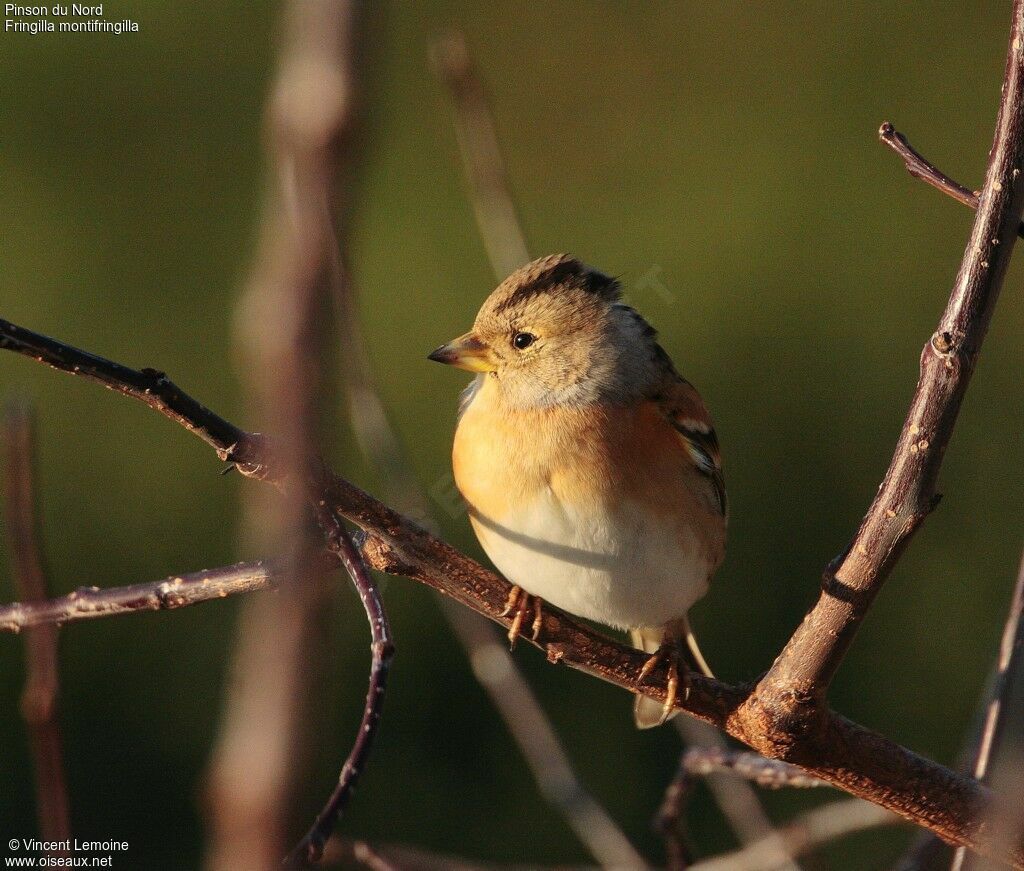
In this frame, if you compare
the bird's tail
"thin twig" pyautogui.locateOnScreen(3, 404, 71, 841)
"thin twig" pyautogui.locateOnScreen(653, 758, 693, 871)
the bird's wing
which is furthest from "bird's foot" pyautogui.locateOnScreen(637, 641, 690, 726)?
"thin twig" pyautogui.locateOnScreen(3, 404, 71, 841)

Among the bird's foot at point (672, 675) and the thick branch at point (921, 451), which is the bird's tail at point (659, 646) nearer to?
the bird's foot at point (672, 675)

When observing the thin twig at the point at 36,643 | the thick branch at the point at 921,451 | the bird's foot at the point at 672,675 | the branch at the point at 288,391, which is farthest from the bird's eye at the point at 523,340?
the branch at the point at 288,391

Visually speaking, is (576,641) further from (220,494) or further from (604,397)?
(220,494)

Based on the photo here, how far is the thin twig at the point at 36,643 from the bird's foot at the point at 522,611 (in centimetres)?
110

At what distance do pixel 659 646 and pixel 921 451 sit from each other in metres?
1.18

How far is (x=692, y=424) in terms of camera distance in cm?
288

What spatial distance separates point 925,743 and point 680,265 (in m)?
1.93

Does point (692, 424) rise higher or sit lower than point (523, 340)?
lower

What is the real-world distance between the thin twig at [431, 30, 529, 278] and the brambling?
0.40m

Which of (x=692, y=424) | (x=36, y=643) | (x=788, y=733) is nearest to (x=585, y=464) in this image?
(x=692, y=424)

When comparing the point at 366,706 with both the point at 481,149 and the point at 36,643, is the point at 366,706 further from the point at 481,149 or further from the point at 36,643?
the point at 481,149

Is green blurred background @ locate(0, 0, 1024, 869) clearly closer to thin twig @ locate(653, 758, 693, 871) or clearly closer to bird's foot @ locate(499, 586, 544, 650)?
bird's foot @ locate(499, 586, 544, 650)

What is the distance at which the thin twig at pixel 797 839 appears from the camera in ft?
6.83

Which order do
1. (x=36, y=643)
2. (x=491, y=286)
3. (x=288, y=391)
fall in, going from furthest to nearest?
(x=491, y=286), (x=36, y=643), (x=288, y=391)
